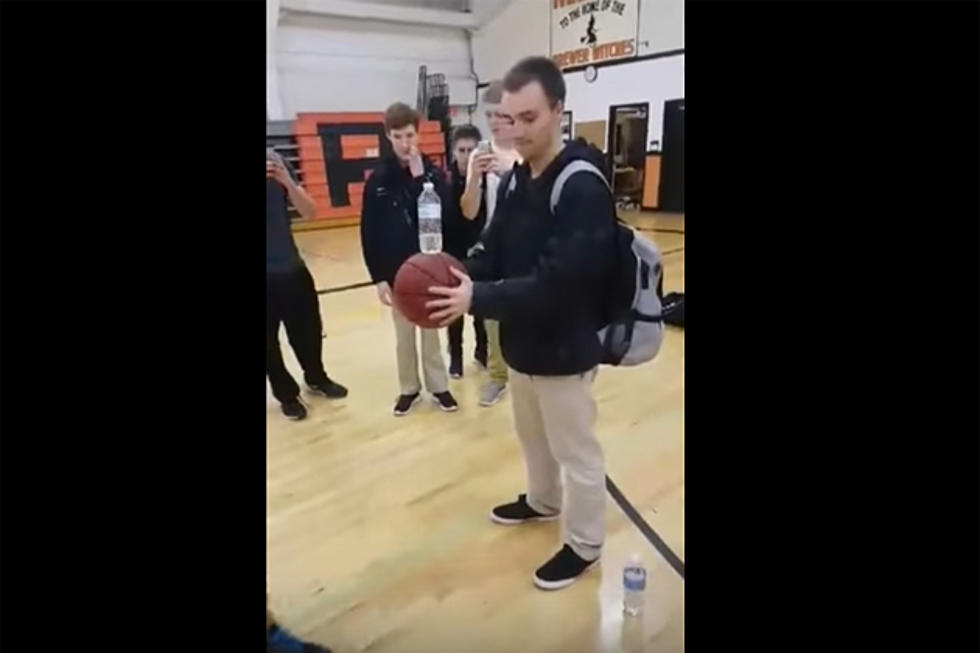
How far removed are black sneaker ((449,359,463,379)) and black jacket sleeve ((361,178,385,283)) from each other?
0.19 metres

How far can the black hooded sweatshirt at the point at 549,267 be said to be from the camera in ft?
3.64

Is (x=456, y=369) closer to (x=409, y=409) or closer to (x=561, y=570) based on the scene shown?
(x=409, y=409)

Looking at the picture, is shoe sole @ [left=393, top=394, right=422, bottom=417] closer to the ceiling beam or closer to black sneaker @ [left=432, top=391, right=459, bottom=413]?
black sneaker @ [left=432, top=391, right=459, bottom=413]

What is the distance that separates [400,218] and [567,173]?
249mm

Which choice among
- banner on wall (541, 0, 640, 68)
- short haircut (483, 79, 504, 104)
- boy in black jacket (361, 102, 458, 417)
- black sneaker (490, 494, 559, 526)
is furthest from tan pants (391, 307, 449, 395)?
banner on wall (541, 0, 640, 68)

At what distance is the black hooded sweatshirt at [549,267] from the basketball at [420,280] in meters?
0.05

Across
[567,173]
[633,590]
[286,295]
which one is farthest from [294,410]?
[633,590]

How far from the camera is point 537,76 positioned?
1.07 meters

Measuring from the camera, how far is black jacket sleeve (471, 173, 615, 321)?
110 cm

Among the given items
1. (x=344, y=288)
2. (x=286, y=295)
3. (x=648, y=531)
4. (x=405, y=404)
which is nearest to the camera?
(x=286, y=295)

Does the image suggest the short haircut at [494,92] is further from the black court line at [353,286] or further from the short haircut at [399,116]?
the black court line at [353,286]

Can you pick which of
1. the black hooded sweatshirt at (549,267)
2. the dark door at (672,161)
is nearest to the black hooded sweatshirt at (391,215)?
the black hooded sweatshirt at (549,267)
